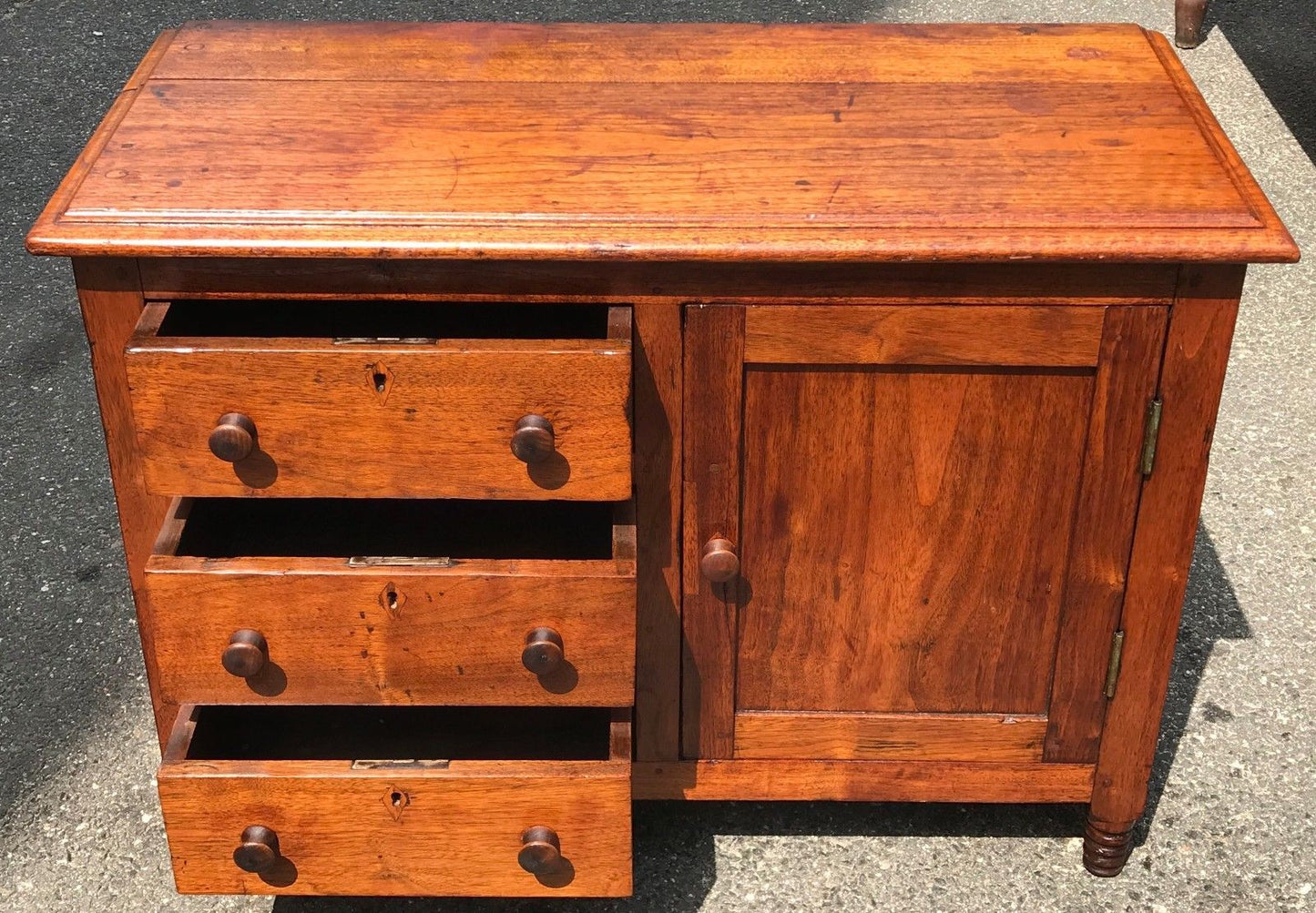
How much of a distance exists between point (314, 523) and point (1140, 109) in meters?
1.00

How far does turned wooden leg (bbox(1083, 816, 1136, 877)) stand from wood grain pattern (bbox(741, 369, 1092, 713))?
0.59 feet

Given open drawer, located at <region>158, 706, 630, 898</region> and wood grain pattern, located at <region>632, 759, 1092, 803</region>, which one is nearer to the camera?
open drawer, located at <region>158, 706, 630, 898</region>

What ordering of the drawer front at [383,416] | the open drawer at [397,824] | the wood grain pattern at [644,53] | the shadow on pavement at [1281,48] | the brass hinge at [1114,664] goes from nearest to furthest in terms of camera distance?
the drawer front at [383,416], the open drawer at [397,824], the brass hinge at [1114,664], the wood grain pattern at [644,53], the shadow on pavement at [1281,48]

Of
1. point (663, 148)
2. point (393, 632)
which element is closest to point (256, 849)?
point (393, 632)

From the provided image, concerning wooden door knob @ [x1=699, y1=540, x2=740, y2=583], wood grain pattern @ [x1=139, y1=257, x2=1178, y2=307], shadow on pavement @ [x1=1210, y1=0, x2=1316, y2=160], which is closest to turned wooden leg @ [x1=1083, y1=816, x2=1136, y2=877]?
wooden door knob @ [x1=699, y1=540, x2=740, y2=583]

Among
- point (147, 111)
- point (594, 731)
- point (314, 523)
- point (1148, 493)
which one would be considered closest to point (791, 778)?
point (594, 731)

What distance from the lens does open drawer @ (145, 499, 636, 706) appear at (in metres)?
1.43

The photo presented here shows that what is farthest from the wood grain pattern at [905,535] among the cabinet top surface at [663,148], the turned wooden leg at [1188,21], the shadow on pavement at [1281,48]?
the turned wooden leg at [1188,21]

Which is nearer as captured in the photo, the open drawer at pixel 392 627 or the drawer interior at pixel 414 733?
the open drawer at pixel 392 627

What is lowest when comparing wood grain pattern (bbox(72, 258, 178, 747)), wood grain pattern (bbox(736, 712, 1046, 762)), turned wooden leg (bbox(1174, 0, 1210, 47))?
wood grain pattern (bbox(736, 712, 1046, 762))

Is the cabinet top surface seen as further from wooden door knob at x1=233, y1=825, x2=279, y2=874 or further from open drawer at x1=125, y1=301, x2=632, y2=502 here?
wooden door knob at x1=233, y1=825, x2=279, y2=874

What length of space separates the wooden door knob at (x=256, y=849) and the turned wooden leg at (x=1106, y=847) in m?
0.89

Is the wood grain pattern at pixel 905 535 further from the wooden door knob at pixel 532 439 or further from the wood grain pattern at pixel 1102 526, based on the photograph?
the wooden door knob at pixel 532 439

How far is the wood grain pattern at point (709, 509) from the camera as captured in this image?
148 centimetres
